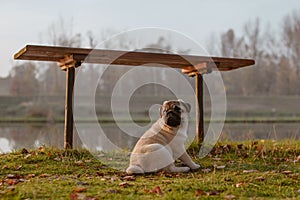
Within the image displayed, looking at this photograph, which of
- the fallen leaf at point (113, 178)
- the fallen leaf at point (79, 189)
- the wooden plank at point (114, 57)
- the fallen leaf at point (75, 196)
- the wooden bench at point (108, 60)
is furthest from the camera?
the wooden bench at point (108, 60)

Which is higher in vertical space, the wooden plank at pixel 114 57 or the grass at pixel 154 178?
the wooden plank at pixel 114 57

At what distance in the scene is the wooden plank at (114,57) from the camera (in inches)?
259

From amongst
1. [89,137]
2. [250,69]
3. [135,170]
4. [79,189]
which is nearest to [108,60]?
[135,170]

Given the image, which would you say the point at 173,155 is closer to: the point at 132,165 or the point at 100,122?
the point at 132,165

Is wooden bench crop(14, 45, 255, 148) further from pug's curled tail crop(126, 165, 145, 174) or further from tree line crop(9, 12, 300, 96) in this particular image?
tree line crop(9, 12, 300, 96)

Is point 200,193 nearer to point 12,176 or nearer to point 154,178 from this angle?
point 154,178

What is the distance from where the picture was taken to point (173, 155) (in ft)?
18.3

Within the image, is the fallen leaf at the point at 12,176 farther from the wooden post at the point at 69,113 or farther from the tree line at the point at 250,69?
the tree line at the point at 250,69

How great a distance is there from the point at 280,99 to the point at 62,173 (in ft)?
96.1

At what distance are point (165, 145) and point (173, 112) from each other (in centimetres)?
47

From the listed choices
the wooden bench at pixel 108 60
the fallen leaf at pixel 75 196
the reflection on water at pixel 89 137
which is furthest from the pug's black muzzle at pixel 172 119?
the reflection on water at pixel 89 137

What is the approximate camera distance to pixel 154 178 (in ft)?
16.2

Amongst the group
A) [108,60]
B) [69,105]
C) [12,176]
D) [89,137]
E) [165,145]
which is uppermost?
[108,60]

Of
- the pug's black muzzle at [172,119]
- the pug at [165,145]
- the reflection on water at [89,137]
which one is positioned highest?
the pug's black muzzle at [172,119]
